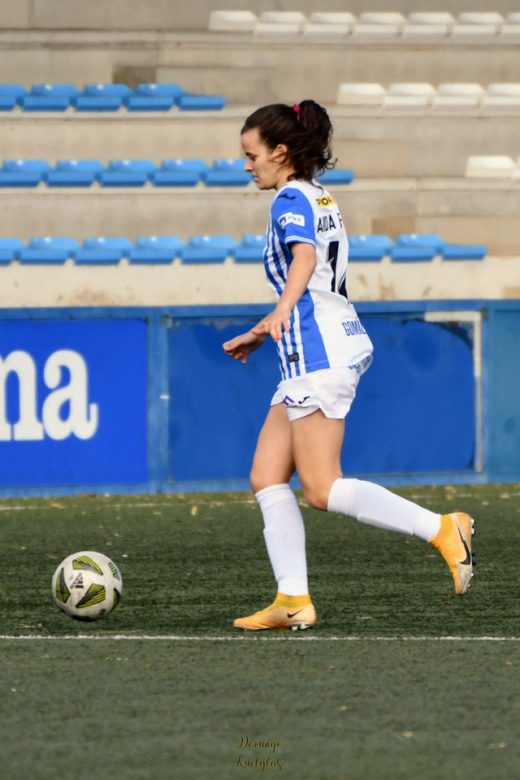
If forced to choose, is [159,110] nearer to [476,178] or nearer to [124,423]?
[476,178]

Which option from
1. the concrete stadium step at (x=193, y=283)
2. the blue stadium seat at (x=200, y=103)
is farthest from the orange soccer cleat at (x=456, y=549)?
the blue stadium seat at (x=200, y=103)

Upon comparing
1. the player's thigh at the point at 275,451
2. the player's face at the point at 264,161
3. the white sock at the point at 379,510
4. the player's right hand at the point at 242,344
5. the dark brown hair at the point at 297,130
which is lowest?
the white sock at the point at 379,510

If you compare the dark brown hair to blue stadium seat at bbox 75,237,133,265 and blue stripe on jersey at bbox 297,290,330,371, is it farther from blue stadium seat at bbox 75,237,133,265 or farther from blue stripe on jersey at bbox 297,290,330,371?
blue stadium seat at bbox 75,237,133,265

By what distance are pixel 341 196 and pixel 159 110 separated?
219 centimetres

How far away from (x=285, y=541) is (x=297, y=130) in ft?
4.52

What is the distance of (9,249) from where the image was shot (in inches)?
531

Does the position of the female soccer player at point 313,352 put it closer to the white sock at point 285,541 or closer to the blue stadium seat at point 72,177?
the white sock at point 285,541

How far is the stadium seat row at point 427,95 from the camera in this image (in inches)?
670

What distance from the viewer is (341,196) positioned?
15.3 meters

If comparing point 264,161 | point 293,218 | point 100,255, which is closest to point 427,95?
point 100,255

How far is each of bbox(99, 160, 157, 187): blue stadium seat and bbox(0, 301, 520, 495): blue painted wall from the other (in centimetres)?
377

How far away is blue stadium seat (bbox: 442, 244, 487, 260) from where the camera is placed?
14227 mm

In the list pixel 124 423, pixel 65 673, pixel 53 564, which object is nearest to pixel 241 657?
pixel 65 673

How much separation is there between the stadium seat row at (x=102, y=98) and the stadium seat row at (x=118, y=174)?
0.82 metres
